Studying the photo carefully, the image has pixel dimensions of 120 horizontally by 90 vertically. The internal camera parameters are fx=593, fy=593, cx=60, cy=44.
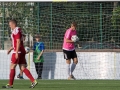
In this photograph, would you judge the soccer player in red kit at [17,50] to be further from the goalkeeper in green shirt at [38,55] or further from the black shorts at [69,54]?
the goalkeeper in green shirt at [38,55]

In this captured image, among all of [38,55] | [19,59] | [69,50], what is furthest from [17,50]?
[38,55]

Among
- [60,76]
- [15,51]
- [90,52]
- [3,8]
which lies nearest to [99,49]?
[90,52]

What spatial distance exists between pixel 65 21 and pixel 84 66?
177cm

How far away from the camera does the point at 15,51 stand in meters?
14.4

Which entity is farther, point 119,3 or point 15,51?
point 119,3

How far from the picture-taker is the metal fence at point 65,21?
21219mm

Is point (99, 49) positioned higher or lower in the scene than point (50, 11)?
lower

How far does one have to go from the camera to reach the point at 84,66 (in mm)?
21328

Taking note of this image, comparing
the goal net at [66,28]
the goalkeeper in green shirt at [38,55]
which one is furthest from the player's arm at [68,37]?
the goal net at [66,28]

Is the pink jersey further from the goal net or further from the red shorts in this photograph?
the red shorts

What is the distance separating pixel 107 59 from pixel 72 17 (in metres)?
2.00

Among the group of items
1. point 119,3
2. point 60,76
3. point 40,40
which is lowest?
point 60,76

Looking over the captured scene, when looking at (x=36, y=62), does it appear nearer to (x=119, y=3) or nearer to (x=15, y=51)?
(x=119, y=3)

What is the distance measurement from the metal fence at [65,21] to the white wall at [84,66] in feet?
1.09
